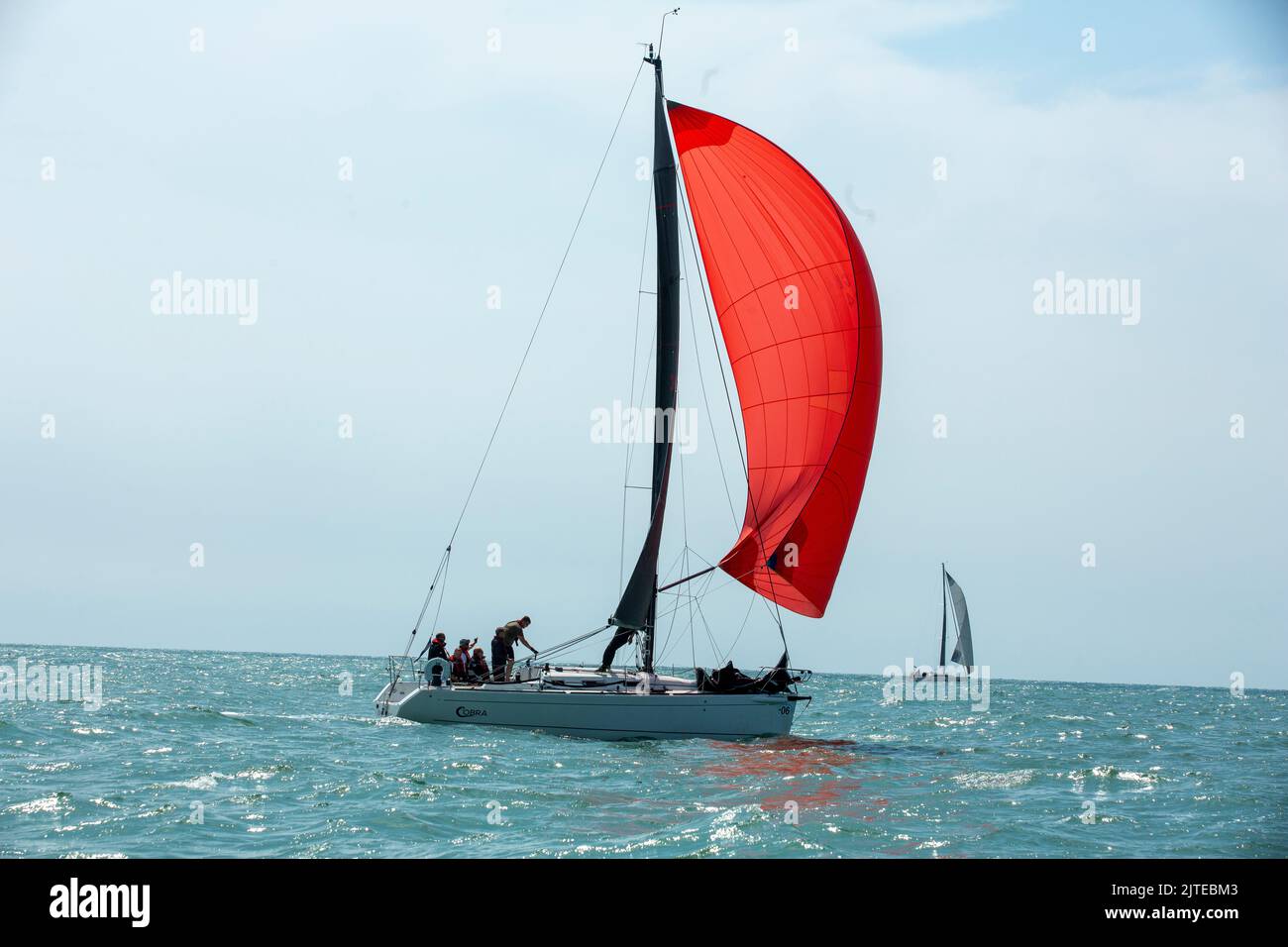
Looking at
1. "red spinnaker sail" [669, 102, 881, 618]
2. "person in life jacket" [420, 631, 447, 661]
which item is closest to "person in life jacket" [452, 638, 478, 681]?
"person in life jacket" [420, 631, 447, 661]

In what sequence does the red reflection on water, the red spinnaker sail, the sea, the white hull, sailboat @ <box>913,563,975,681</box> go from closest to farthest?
1. the sea
2. the red reflection on water
3. the white hull
4. the red spinnaker sail
5. sailboat @ <box>913,563,975,681</box>

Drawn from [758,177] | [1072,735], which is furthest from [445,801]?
[1072,735]

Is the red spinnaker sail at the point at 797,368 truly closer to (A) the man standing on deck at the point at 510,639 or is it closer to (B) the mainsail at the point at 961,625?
(A) the man standing on deck at the point at 510,639

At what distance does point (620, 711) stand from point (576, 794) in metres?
6.02

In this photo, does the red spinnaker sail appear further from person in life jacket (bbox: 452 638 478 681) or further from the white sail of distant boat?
the white sail of distant boat

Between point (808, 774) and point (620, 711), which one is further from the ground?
point (620, 711)

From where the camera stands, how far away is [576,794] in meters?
14.4

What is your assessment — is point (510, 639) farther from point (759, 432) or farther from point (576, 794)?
point (576, 794)

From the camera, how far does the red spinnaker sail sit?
2119 cm

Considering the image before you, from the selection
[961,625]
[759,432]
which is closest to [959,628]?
[961,625]

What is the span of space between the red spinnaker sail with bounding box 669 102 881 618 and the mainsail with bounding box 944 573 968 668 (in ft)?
163

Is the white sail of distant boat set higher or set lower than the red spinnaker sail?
lower

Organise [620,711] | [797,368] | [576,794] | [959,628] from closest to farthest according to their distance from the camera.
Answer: [576,794] → [620,711] → [797,368] → [959,628]
